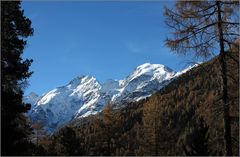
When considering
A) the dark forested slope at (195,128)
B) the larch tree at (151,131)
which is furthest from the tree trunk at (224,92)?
the larch tree at (151,131)

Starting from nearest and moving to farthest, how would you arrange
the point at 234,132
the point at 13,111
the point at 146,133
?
1. the point at 13,111
2. the point at 234,132
3. the point at 146,133

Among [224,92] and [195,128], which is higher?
[224,92]

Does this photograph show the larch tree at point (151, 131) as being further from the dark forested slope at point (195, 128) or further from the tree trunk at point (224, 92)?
the tree trunk at point (224, 92)

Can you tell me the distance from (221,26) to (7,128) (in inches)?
344

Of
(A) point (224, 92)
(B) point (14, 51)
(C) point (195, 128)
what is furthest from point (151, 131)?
(A) point (224, 92)

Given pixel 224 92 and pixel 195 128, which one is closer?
pixel 224 92

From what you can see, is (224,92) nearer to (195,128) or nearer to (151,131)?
(195,128)

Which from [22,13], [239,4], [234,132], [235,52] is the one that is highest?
[22,13]

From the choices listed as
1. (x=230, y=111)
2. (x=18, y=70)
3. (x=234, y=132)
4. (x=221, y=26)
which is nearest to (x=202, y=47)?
(x=221, y=26)

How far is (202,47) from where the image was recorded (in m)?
17.4

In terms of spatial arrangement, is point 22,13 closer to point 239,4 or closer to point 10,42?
point 10,42

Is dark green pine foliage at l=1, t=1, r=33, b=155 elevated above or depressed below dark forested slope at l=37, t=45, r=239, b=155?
above

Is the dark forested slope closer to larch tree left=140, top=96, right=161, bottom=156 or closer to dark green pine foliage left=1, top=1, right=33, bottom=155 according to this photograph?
larch tree left=140, top=96, right=161, bottom=156

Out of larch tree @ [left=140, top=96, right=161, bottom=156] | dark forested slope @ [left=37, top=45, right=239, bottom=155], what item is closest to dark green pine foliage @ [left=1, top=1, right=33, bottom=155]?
dark forested slope @ [left=37, top=45, right=239, bottom=155]
